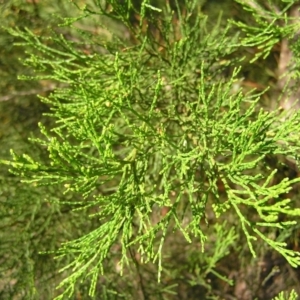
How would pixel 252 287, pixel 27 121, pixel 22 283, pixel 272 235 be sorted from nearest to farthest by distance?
pixel 22 283
pixel 272 235
pixel 27 121
pixel 252 287

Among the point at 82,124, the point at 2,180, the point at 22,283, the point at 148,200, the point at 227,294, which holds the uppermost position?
the point at 82,124

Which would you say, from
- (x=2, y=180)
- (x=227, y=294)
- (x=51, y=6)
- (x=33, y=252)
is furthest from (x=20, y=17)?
(x=227, y=294)

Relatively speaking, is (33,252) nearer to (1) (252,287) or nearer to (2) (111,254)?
(2) (111,254)

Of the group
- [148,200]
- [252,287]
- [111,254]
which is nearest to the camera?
[148,200]

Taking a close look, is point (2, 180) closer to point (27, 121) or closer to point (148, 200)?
point (27, 121)

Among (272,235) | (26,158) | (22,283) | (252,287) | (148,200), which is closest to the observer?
(26,158)

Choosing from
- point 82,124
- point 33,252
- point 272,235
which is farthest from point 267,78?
point 82,124

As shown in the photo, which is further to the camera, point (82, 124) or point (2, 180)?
point (2, 180)

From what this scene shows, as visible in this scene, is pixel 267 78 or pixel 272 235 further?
pixel 267 78

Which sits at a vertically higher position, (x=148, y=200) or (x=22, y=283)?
(x=148, y=200)
